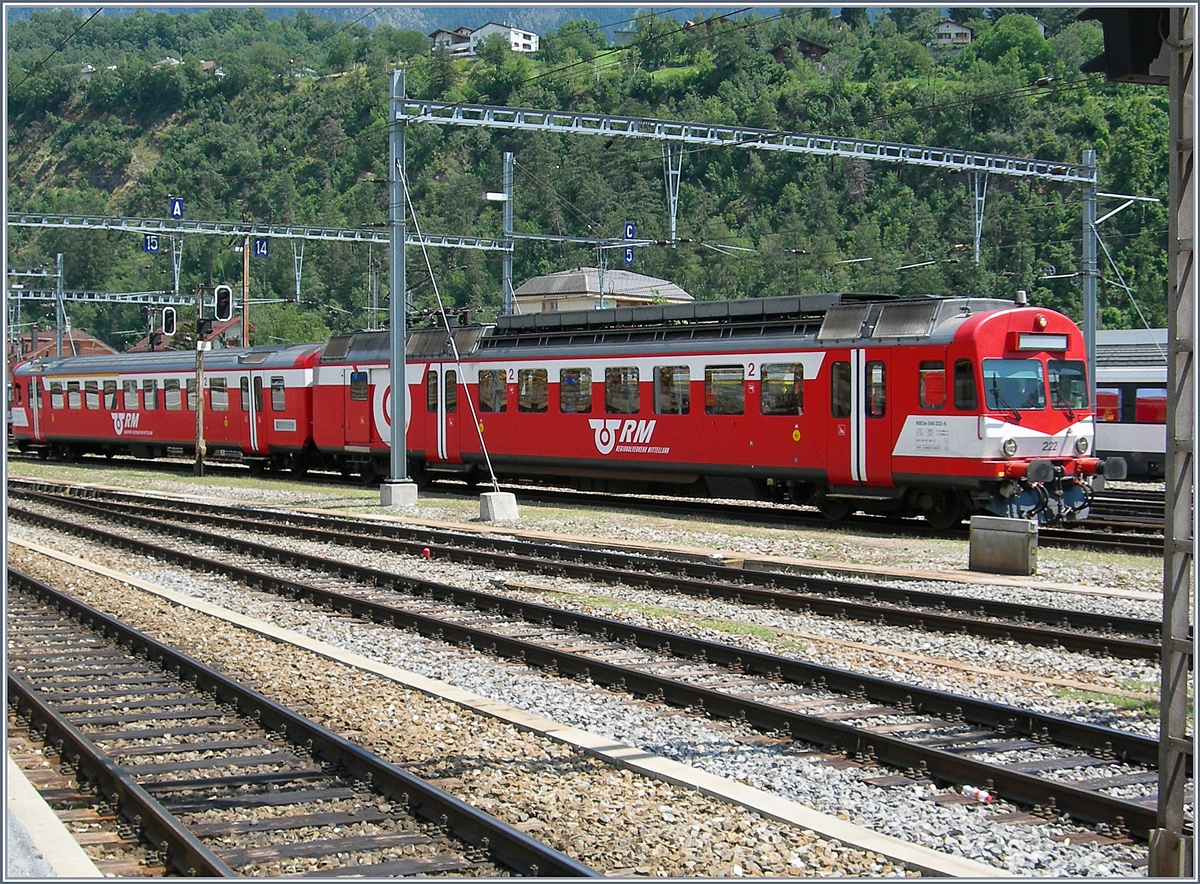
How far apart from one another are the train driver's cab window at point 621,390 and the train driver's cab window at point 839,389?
4.60m

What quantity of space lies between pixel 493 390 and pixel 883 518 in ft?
28.8

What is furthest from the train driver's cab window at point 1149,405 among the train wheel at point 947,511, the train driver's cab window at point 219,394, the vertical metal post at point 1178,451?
the vertical metal post at point 1178,451

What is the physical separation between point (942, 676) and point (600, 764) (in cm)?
359

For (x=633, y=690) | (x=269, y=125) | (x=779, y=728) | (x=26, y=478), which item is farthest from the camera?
(x=269, y=125)

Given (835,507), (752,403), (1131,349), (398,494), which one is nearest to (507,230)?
(398,494)

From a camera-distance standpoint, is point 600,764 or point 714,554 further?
point 714,554

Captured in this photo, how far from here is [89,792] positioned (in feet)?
25.1

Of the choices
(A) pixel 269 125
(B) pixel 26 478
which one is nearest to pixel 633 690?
(B) pixel 26 478

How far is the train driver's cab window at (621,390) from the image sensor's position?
2456cm

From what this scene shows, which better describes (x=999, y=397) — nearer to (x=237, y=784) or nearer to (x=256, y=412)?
(x=237, y=784)

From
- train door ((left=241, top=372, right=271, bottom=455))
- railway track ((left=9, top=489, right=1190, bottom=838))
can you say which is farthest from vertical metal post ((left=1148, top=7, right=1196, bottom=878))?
train door ((left=241, top=372, right=271, bottom=455))

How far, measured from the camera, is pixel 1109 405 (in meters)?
34.8

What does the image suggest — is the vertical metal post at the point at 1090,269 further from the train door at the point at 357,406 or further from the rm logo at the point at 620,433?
the train door at the point at 357,406

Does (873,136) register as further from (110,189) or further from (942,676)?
(110,189)
